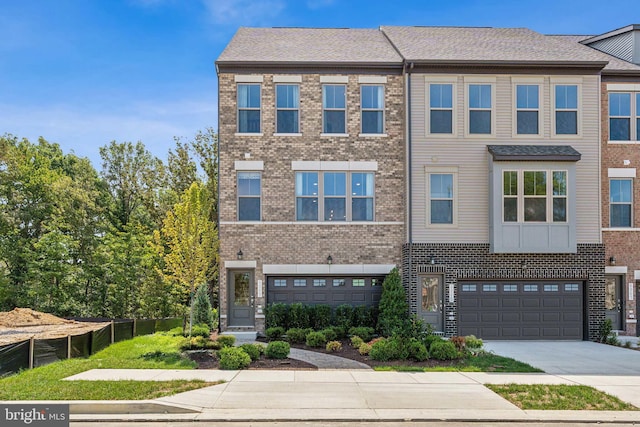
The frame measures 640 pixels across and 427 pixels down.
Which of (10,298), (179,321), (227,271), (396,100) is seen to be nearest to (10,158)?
(10,298)

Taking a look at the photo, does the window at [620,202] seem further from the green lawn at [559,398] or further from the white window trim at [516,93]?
the green lawn at [559,398]

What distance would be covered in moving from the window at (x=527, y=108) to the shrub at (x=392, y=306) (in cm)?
683

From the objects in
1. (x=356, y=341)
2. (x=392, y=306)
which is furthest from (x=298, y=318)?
(x=392, y=306)

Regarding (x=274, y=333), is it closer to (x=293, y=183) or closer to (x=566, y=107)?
(x=293, y=183)

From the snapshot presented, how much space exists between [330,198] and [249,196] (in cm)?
290

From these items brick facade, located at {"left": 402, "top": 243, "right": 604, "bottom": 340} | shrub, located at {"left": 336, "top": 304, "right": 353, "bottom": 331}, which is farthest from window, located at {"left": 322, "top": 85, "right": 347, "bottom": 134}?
shrub, located at {"left": 336, "top": 304, "right": 353, "bottom": 331}

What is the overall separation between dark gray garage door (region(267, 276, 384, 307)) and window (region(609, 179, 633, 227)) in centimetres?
887

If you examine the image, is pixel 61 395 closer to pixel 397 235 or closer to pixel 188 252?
pixel 188 252

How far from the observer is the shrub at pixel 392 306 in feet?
55.8

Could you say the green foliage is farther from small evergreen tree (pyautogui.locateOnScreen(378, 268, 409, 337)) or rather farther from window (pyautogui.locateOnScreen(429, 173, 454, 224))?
window (pyautogui.locateOnScreen(429, 173, 454, 224))

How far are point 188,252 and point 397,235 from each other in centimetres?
736

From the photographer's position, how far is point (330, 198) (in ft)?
60.7

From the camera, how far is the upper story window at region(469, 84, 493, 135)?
18.1 meters

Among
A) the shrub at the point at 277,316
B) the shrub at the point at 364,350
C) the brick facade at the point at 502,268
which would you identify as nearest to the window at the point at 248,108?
the shrub at the point at 277,316
